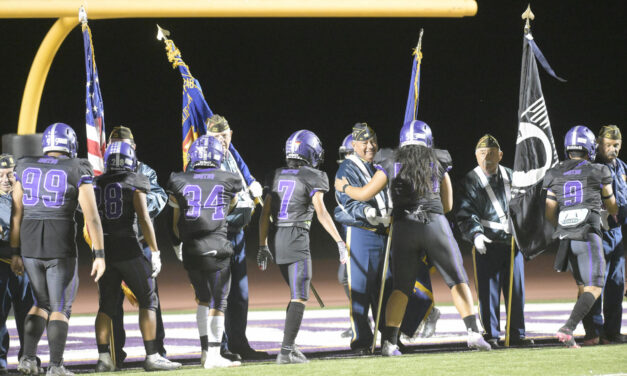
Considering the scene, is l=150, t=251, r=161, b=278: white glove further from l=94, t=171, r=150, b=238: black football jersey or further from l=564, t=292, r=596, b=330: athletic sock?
l=564, t=292, r=596, b=330: athletic sock

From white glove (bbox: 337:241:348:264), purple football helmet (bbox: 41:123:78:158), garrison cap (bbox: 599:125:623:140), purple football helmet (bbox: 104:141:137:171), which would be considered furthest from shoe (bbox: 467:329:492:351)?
purple football helmet (bbox: 41:123:78:158)

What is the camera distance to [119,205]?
7.21m

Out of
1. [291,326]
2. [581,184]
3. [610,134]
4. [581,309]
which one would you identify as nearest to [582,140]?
[581,184]

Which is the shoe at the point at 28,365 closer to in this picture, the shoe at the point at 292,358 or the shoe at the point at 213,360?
the shoe at the point at 213,360

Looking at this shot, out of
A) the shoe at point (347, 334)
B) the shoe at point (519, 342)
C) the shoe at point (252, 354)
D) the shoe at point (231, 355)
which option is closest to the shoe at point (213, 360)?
the shoe at point (231, 355)

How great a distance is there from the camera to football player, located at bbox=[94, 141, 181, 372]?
719 centimetres

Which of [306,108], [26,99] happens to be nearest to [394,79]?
[306,108]

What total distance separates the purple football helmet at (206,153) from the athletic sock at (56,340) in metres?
1.74

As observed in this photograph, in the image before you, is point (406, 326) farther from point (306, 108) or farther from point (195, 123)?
point (306, 108)

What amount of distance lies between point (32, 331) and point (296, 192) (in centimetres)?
240

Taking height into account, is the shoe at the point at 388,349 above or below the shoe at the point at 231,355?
above

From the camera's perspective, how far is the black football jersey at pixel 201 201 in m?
7.43

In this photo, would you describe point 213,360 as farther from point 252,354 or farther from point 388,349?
point 388,349

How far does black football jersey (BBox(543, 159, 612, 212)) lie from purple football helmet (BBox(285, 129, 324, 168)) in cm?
222
